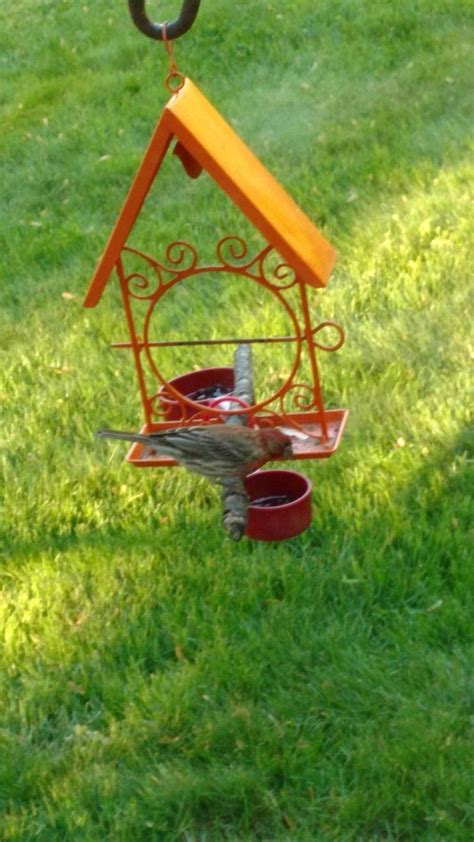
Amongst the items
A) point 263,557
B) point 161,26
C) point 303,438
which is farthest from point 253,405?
point 161,26

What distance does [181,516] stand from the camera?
4.73 meters

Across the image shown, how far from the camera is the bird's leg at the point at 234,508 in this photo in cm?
332

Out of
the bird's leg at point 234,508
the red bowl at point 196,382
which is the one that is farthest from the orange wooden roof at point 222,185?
the red bowl at point 196,382

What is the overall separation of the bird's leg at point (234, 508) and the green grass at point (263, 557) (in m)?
0.63

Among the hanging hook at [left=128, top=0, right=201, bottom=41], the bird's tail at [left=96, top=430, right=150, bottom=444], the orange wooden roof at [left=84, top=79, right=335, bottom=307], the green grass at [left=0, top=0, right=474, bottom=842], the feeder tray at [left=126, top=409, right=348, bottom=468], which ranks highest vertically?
the hanging hook at [left=128, top=0, right=201, bottom=41]

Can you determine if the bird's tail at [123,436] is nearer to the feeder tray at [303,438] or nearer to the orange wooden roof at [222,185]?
the feeder tray at [303,438]

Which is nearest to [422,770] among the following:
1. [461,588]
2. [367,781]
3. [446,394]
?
[367,781]

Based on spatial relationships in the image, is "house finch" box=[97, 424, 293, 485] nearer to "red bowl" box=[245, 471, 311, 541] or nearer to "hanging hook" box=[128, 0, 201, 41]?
"red bowl" box=[245, 471, 311, 541]

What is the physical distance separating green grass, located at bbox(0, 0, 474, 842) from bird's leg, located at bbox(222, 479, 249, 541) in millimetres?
632

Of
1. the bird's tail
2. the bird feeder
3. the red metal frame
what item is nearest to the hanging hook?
the bird feeder

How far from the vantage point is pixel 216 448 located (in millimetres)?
3596

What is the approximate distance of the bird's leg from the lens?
10.9 feet

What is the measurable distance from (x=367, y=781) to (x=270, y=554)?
106 cm

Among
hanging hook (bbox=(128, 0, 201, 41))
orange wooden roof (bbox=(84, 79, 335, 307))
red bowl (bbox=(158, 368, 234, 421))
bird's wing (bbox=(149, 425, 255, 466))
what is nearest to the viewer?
hanging hook (bbox=(128, 0, 201, 41))
